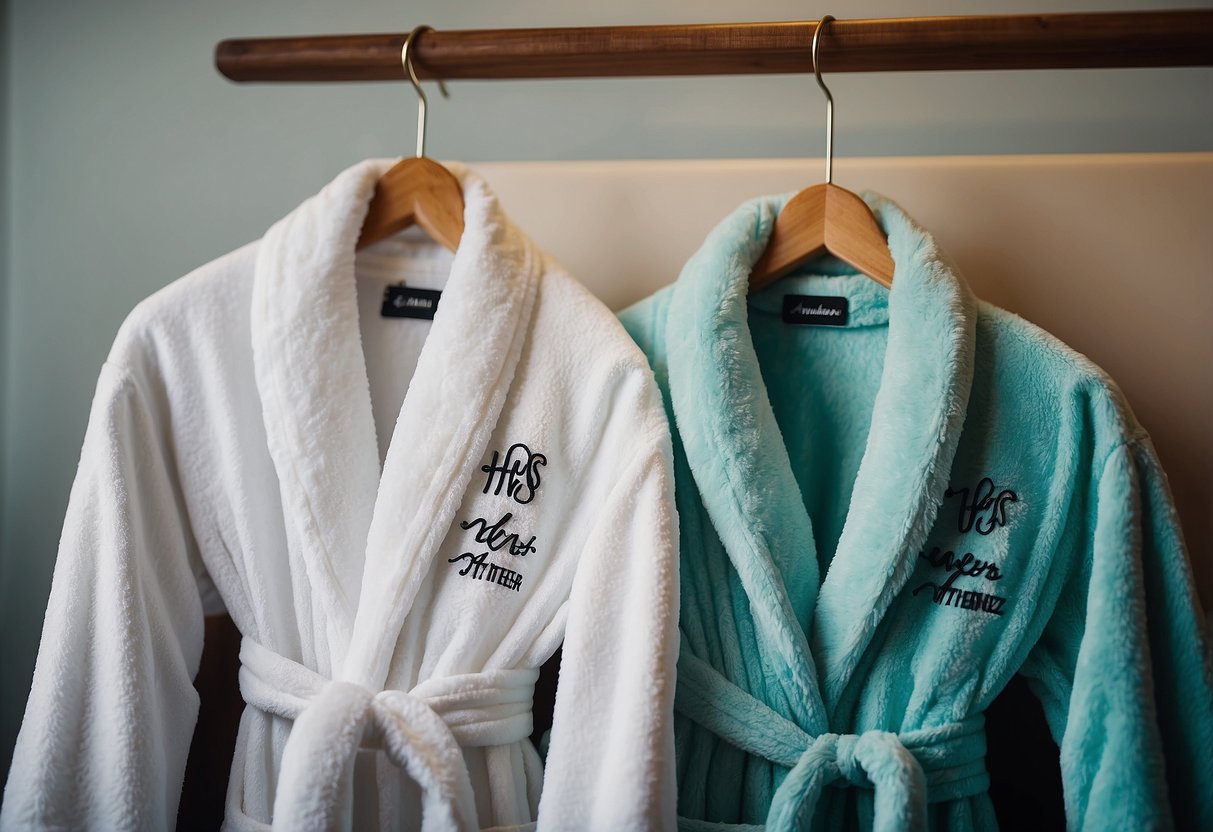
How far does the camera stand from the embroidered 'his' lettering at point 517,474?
0.82 metres

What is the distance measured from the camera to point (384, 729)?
28.7 inches

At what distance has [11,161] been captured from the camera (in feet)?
3.94

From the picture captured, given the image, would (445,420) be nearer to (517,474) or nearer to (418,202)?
(517,474)

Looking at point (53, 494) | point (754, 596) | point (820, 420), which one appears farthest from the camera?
point (53, 494)

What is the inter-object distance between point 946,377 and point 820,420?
0.48ft

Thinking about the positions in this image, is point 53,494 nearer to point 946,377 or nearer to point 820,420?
point 820,420

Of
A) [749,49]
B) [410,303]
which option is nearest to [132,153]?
[410,303]

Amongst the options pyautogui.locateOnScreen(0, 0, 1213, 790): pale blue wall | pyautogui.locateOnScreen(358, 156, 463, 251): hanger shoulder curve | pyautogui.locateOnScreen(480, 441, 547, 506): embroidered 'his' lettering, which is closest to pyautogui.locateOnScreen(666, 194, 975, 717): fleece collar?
pyautogui.locateOnScreen(480, 441, 547, 506): embroidered 'his' lettering

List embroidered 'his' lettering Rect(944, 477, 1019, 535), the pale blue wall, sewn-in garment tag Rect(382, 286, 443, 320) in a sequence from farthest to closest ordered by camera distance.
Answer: the pale blue wall, sewn-in garment tag Rect(382, 286, 443, 320), embroidered 'his' lettering Rect(944, 477, 1019, 535)

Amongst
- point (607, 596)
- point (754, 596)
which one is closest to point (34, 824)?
point (607, 596)

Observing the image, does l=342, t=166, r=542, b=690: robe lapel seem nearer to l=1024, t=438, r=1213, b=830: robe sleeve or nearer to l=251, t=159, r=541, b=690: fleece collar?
l=251, t=159, r=541, b=690: fleece collar

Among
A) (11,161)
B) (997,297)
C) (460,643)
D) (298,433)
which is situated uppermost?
(11,161)

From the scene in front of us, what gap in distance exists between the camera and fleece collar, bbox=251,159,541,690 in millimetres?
800

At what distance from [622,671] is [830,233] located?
1.40 feet
